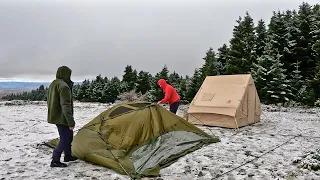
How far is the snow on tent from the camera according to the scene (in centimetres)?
542

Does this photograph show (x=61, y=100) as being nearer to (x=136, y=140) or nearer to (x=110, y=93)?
(x=136, y=140)

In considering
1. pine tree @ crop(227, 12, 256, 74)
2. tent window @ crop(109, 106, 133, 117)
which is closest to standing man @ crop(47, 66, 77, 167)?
tent window @ crop(109, 106, 133, 117)

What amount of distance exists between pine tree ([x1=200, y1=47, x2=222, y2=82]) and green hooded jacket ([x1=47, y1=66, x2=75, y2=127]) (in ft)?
82.3

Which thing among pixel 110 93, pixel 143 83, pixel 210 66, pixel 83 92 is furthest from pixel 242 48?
pixel 83 92

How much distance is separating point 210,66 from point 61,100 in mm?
26245

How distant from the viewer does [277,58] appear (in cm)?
2325

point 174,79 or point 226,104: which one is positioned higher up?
point 174,79

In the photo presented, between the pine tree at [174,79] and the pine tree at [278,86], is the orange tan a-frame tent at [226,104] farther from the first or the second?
the pine tree at [174,79]

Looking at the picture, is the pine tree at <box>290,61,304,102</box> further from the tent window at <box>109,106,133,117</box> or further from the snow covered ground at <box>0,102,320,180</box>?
the tent window at <box>109,106,133,117</box>

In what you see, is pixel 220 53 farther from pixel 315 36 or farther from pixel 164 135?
pixel 164 135

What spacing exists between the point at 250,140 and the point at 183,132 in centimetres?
226

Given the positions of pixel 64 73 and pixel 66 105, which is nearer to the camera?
pixel 66 105

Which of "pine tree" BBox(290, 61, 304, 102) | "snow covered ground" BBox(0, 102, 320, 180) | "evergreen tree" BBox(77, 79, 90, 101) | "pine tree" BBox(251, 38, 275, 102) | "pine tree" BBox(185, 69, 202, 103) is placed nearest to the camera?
"snow covered ground" BBox(0, 102, 320, 180)

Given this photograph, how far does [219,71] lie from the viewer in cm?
3216
